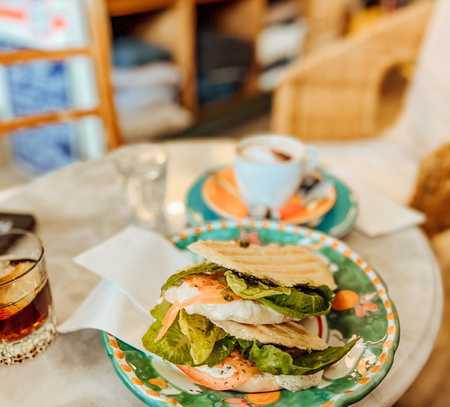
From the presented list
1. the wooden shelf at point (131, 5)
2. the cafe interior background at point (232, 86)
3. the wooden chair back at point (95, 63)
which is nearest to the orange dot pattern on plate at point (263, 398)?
the cafe interior background at point (232, 86)

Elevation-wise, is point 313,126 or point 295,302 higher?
point 295,302

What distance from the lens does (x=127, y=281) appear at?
0.62m

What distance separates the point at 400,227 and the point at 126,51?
5.67 ft

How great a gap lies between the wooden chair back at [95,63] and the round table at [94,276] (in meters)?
0.30

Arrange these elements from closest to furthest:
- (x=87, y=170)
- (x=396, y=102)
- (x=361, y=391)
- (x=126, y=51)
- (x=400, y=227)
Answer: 1. (x=361, y=391)
2. (x=400, y=227)
3. (x=87, y=170)
4. (x=126, y=51)
5. (x=396, y=102)

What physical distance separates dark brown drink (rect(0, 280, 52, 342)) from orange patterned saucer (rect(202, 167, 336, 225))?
1.02 ft

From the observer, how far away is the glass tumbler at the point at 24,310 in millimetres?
544

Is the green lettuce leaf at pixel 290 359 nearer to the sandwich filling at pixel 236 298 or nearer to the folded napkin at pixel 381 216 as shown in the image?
the sandwich filling at pixel 236 298

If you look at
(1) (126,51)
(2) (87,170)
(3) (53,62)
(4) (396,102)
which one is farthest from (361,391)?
(4) (396,102)

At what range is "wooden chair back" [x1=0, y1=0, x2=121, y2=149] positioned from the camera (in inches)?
47.2

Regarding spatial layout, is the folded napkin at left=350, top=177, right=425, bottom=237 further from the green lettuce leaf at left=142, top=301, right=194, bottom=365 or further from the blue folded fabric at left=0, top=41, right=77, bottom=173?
the blue folded fabric at left=0, top=41, right=77, bottom=173

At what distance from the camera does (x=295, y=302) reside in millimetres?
509

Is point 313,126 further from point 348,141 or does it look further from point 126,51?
point 126,51

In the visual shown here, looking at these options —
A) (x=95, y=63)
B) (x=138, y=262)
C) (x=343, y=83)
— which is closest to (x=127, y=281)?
(x=138, y=262)
